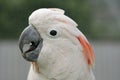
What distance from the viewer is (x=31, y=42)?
3.52 meters

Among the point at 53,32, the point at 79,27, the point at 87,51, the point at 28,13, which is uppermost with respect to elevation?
the point at 53,32

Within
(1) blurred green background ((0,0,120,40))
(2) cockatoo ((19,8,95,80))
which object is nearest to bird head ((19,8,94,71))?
(2) cockatoo ((19,8,95,80))

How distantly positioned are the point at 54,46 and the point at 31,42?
0.14 meters

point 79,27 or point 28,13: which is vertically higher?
point 28,13

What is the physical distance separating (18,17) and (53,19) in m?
7.84

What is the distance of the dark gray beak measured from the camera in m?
3.52

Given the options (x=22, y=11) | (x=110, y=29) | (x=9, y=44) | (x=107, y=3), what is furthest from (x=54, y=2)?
(x=107, y=3)

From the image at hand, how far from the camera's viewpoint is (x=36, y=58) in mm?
3531

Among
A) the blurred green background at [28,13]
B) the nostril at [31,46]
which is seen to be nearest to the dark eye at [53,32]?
the nostril at [31,46]

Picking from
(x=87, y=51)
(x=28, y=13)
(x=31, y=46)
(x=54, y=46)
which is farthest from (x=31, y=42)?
(x=28, y=13)

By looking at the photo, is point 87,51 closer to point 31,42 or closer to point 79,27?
point 31,42

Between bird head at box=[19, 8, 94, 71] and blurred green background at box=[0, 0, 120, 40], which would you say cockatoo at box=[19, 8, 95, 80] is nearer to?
bird head at box=[19, 8, 94, 71]

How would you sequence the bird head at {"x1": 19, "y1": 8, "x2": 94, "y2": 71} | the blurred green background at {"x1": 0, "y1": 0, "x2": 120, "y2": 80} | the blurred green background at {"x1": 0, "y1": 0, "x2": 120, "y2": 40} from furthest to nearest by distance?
the blurred green background at {"x1": 0, "y1": 0, "x2": 120, "y2": 40} → the blurred green background at {"x1": 0, "y1": 0, "x2": 120, "y2": 80} → the bird head at {"x1": 19, "y1": 8, "x2": 94, "y2": 71}

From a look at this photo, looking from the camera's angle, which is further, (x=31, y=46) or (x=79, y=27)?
(x=79, y=27)
